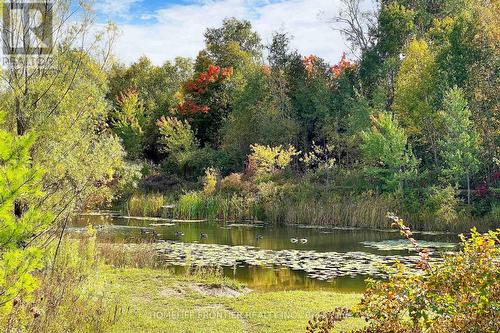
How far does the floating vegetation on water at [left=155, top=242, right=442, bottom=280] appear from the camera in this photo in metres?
13.2

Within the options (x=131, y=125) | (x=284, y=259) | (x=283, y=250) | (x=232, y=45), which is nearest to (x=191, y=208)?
(x=283, y=250)

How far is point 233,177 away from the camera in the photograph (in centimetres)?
2956

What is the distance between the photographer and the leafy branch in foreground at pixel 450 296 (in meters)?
3.65

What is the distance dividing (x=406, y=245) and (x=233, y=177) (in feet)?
45.5

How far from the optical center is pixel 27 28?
287 inches

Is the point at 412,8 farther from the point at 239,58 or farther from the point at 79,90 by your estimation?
the point at 79,90

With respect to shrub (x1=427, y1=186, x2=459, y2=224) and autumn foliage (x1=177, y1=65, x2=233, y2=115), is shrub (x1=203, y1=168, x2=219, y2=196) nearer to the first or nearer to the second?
autumn foliage (x1=177, y1=65, x2=233, y2=115)

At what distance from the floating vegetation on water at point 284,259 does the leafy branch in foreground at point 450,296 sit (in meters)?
8.37

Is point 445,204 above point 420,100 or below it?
below

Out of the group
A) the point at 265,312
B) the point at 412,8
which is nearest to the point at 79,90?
the point at 265,312

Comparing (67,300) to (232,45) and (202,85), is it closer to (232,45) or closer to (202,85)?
(202,85)

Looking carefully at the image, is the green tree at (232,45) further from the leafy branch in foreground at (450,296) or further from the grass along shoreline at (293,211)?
the leafy branch in foreground at (450,296)

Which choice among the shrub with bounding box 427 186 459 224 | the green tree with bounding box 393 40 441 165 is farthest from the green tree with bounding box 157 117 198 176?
the shrub with bounding box 427 186 459 224

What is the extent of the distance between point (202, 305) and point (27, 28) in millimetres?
5060
